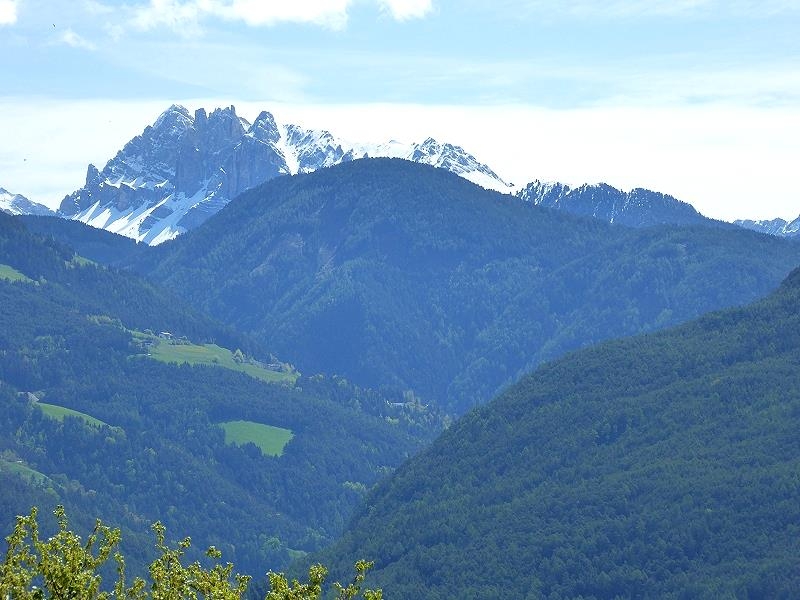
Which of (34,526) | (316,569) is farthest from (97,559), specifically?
(316,569)

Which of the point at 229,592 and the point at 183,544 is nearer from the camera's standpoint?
the point at 229,592

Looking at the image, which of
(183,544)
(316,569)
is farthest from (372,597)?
(183,544)

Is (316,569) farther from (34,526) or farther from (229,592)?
(34,526)

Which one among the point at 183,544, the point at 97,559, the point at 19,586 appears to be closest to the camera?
the point at 19,586

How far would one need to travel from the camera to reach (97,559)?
6116cm

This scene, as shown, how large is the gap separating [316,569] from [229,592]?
9.56ft

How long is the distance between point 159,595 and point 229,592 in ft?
7.39

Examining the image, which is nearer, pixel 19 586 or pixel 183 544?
pixel 19 586

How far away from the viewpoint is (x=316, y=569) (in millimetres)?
58375

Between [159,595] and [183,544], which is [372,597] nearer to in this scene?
[159,595]

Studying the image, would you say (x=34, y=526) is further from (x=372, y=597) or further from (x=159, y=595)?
(x=372, y=597)

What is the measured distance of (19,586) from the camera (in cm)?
5659

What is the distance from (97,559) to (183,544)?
5.17 m

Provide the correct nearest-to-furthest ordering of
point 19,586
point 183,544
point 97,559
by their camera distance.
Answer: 1. point 19,586
2. point 97,559
3. point 183,544
